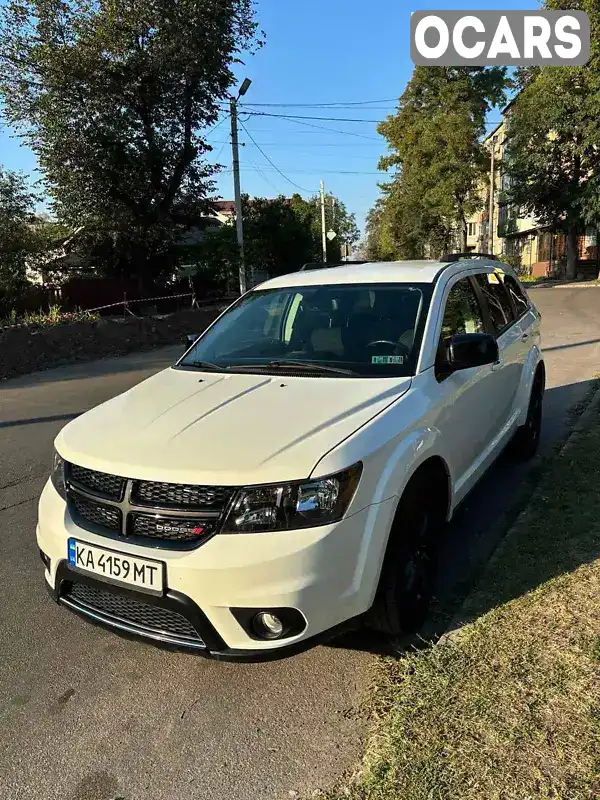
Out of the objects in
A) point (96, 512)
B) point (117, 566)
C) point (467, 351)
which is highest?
point (467, 351)

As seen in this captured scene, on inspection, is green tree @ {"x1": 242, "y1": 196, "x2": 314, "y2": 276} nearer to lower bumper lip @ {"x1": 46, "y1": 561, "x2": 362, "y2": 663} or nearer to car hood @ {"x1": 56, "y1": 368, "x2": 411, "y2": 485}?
car hood @ {"x1": 56, "y1": 368, "x2": 411, "y2": 485}

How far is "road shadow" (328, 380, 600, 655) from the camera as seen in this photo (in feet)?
9.78

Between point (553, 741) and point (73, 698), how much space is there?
6.44 feet

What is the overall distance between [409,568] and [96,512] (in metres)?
1.42

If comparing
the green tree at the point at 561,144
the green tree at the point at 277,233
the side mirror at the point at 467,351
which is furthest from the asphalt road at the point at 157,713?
the green tree at the point at 561,144

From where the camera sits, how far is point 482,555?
3.74 meters

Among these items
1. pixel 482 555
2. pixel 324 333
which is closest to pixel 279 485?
pixel 324 333

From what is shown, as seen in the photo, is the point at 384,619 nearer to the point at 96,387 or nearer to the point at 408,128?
the point at 96,387

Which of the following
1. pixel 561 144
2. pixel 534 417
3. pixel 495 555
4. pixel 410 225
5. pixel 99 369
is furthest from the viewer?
pixel 410 225

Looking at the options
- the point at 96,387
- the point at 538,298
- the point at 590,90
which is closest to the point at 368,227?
the point at 590,90

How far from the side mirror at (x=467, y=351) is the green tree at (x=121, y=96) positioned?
18.6 m

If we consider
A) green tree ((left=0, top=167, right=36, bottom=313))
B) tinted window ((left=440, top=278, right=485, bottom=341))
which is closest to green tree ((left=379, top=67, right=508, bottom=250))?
green tree ((left=0, top=167, right=36, bottom=313))

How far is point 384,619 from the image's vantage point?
269cm

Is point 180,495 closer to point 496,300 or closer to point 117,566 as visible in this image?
point 117,566
